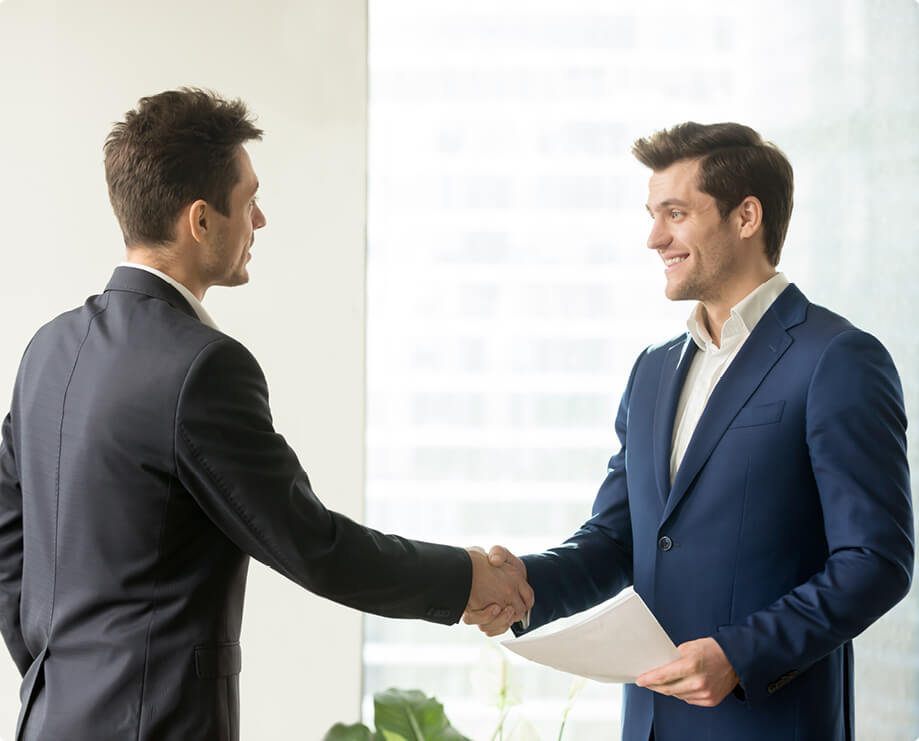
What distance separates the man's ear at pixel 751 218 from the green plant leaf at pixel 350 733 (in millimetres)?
1677

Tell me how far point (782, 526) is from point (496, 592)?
65cm

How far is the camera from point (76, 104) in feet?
9.57

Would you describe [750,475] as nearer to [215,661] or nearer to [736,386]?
[736,386]

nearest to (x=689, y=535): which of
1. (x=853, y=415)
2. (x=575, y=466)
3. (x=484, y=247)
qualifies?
(x=853, y=415)

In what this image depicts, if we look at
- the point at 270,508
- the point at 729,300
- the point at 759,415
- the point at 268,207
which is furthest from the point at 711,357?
the point at 268,207

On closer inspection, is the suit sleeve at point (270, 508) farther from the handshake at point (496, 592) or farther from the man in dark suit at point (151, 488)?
the handshake at point (496, 592)

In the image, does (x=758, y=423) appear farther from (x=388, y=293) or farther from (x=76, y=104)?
(x=76, y=104)

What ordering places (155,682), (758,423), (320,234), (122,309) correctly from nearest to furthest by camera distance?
(155,682), (122,309), (758,423), (320,234)

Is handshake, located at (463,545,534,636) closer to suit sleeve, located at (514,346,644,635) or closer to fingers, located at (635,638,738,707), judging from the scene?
suit sleeve, located at (514,346,644,635)

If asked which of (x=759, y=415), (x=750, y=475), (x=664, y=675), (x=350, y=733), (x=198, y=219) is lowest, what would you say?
(x=350, y=733)

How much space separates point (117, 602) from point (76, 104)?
2023mm

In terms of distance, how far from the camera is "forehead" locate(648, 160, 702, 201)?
1.95 m

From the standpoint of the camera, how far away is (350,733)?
255cm

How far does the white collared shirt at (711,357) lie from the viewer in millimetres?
1833
